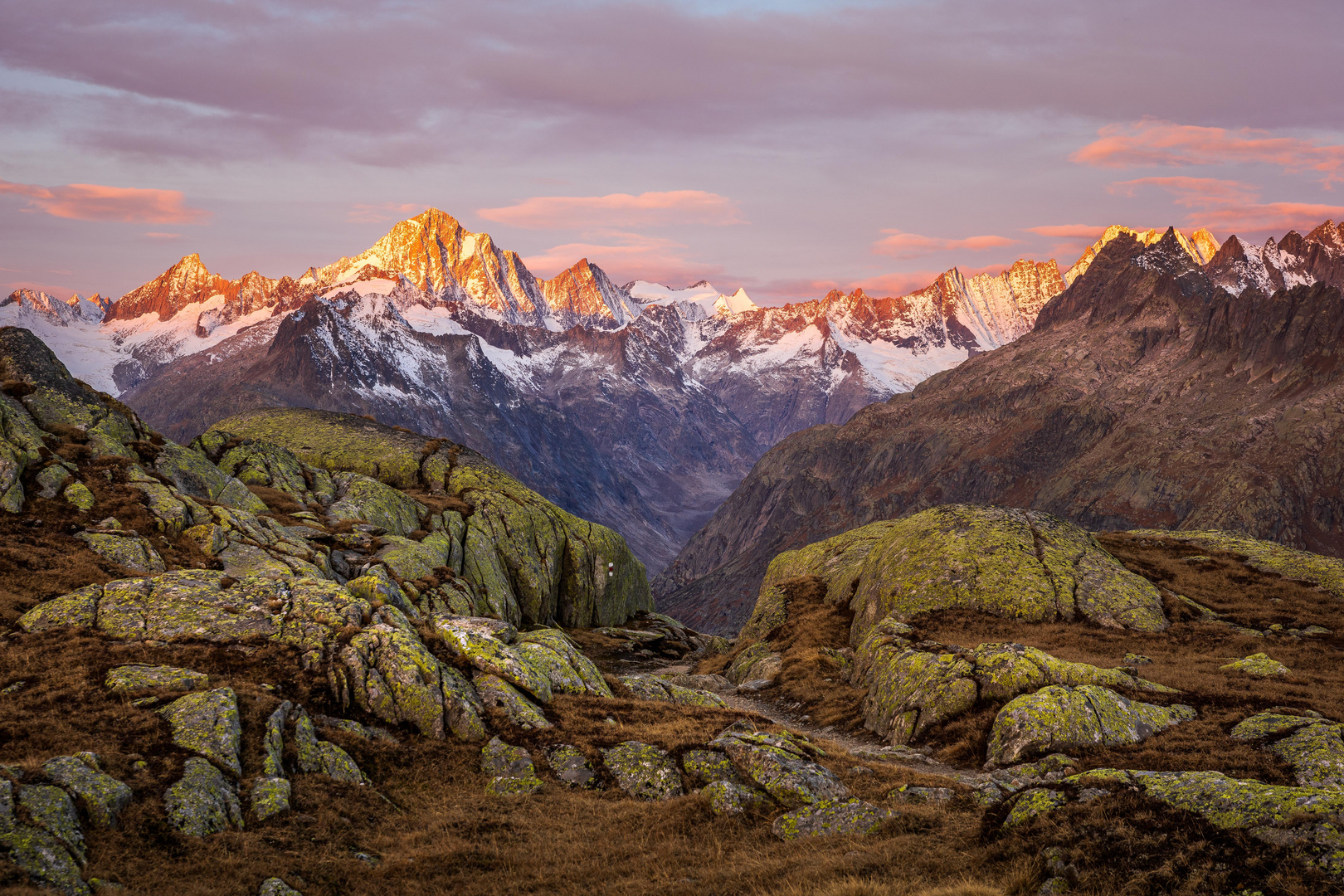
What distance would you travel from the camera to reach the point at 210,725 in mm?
21094

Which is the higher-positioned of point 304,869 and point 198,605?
point 198,605

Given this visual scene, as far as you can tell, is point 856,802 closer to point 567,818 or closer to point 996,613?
point 567,818

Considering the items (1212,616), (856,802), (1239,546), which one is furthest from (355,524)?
(1239,546)

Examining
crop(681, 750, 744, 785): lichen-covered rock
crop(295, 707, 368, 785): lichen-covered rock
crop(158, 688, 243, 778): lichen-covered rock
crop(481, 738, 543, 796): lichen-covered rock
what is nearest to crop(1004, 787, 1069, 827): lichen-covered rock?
crop(681, 750, 744, 785): lichen-covered rock

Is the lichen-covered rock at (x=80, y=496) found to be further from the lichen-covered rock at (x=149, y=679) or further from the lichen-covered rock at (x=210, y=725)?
the lichen-covered rock at (x=210, y=725)

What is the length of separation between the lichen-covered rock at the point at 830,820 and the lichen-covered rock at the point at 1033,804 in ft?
11.7

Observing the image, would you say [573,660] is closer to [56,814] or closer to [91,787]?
[91,787]

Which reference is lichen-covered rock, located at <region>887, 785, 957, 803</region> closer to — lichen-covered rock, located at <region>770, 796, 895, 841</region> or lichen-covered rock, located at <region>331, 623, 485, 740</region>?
lichen-covered rock, located at <region>770, 796, 895, 841</region>

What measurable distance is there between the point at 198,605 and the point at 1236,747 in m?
37.1

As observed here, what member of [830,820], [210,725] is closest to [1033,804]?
[830,820]

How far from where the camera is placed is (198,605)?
93.2 ft

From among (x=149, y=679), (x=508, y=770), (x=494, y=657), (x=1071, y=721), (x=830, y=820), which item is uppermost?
(x=149, y=679)

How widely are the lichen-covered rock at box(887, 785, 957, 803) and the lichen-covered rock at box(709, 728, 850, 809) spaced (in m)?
1.53

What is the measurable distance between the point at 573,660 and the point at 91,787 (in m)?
19.6
